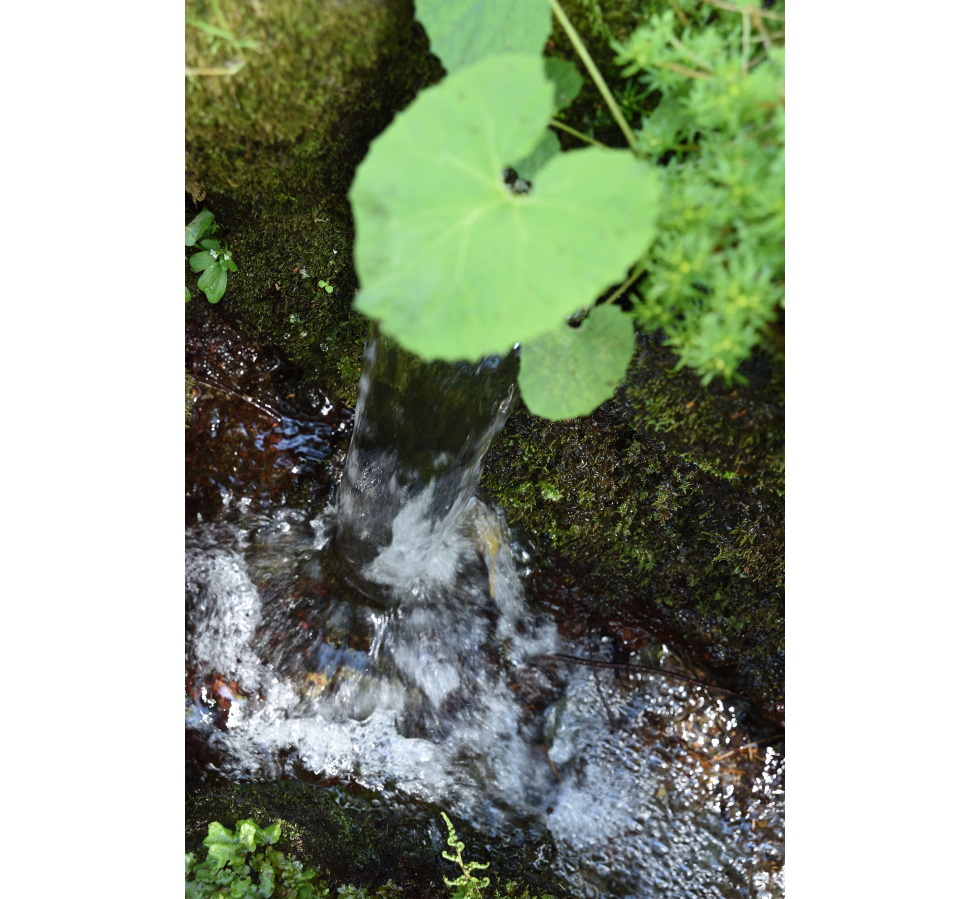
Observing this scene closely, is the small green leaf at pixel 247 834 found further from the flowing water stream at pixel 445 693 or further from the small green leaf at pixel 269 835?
the flowing water stream at pixel 445 693

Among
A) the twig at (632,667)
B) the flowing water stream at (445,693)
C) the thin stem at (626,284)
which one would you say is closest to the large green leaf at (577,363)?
the thin stem at (626,284)

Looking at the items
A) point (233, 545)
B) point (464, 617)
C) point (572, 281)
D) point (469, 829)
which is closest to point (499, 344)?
point (572, 281)

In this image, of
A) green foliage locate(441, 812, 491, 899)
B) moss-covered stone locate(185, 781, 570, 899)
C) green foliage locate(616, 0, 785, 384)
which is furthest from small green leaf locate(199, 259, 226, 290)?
green foliage locate(441, 812, 491, 899)

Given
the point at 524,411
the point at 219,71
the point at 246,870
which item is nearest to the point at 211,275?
the point at 219,71

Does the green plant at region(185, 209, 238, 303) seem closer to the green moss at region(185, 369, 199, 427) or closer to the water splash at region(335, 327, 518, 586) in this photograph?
the green moss at region(185, 369, 199, 427)

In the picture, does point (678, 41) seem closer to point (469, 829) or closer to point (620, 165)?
point (620, 165)
